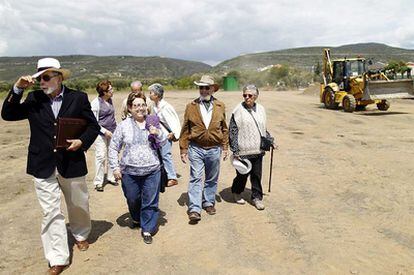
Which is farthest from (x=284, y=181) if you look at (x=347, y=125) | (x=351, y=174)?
(x=347, y=125)

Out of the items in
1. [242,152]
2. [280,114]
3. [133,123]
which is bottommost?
[280,114]

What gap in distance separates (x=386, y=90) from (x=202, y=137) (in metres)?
14.5

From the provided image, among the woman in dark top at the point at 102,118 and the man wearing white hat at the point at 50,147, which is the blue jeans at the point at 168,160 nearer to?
the woman in dark top at the point at 102,118

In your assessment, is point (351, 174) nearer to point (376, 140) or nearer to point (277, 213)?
point (277, 213)

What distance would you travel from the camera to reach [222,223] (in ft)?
18.0

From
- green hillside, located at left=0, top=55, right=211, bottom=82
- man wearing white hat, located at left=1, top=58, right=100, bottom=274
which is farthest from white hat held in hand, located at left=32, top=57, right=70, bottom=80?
green hillside, located at left=0, top=55, right=211, bottom=82

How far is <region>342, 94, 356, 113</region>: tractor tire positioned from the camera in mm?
18266

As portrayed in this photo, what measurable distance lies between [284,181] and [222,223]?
2.34 meters

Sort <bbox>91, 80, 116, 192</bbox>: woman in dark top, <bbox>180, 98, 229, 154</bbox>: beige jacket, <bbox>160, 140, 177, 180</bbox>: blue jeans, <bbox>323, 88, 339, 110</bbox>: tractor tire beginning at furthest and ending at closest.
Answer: <bbox>323, 88, 339, 110</bbox>: tractor tire
<bbox>160, 140, 177, 180</bbox>: blue jeans
<bbox>91, 80, 116, 192</bbox>: woman in dark top
<bbox>180, 98, 229, 154</bbox>: beige jacket

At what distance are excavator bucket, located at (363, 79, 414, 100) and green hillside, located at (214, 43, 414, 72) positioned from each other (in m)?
74.3

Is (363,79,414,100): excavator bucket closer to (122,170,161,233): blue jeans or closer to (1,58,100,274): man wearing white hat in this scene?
(122,170,161,233): blue jeans

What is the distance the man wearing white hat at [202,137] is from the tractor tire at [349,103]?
13.9m

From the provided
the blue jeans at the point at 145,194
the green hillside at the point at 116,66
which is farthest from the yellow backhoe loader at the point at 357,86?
the green hillside at the point at 116,66

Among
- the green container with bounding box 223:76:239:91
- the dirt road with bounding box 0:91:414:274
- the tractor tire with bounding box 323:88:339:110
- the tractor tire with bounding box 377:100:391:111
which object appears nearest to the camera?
the dirt road with bounding box 0:91:414:274
